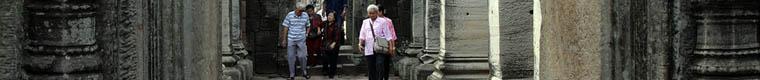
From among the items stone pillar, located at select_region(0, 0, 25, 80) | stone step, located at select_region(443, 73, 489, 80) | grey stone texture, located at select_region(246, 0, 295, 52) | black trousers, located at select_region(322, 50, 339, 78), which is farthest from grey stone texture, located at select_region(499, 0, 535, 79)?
grey stone texture, located at select_region(246, 0, 295, 52)

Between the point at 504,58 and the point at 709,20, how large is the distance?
471 centimetres

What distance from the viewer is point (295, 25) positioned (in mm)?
13992

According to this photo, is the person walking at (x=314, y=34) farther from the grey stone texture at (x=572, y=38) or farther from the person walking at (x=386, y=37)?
the grey stone texture at (x=572, y=38)

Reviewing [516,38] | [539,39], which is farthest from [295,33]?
[539,39]

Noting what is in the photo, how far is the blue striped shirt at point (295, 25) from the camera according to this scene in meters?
14.0

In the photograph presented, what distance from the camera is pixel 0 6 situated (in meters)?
5.16

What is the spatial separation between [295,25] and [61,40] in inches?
340

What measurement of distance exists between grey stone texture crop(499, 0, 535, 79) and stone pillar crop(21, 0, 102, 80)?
4500mm

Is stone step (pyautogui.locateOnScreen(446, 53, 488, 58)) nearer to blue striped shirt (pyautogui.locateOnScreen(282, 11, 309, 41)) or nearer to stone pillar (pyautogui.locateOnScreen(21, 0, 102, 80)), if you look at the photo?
blue striped shirt (pyautogui.locateOnScreen(282, 11, 309, 41))

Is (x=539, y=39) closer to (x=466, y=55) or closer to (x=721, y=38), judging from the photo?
(x=721, y=38)

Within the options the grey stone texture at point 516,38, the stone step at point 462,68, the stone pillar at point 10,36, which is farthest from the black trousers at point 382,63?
the stone pillar at point 10,36

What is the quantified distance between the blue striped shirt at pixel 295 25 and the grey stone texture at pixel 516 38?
3.82 metres

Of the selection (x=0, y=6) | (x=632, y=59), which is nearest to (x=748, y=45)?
(x=632, y=59)

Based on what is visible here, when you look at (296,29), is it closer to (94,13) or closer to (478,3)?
(478,3)
